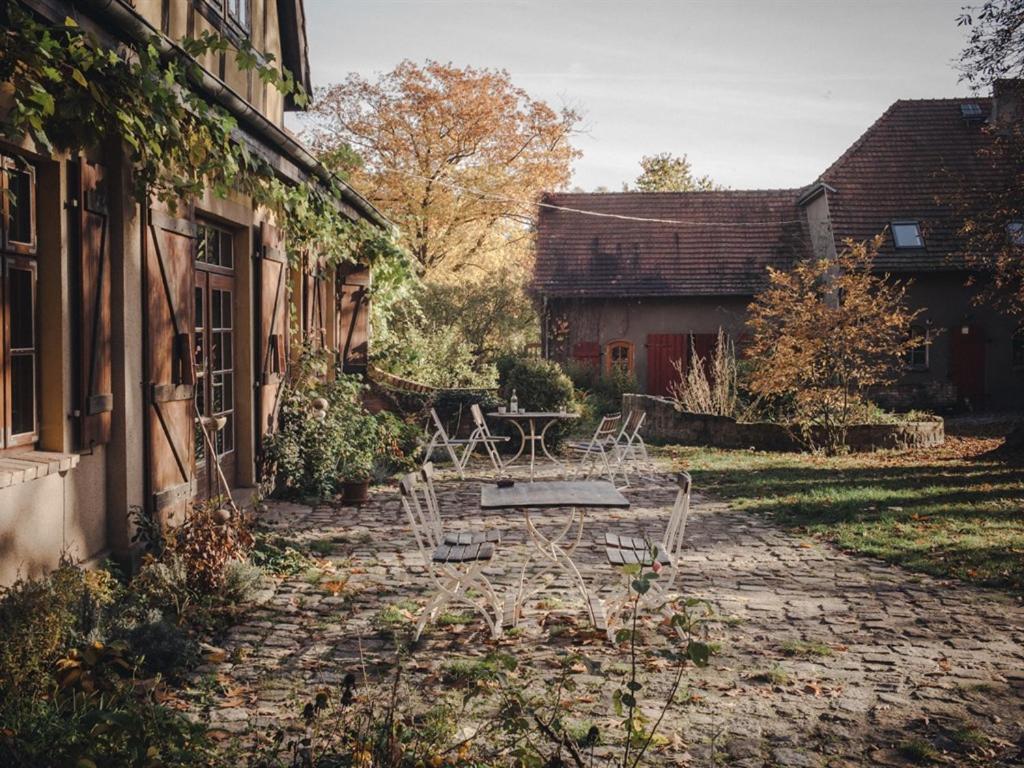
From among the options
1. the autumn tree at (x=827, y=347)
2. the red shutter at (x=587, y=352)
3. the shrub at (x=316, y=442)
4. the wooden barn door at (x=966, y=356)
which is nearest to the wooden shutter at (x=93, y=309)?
the shrub at (x=316, y=442)

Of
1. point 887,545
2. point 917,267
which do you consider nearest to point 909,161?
point 917,267

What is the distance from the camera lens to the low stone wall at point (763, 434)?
48.8 ft

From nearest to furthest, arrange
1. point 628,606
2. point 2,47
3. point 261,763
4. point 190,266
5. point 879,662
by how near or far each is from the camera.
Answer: point 261,763 < point 2,47 < point 879,662 < point 628,606 < point 190,266

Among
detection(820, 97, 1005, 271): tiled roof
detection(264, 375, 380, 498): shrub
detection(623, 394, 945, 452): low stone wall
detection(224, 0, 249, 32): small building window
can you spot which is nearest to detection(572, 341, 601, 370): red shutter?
detection(820, 97, 1005, 271): tiled roof

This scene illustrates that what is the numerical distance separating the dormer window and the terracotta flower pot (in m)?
18.4

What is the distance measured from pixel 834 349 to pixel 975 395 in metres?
11.7

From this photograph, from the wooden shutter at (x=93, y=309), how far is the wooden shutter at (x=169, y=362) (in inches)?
19.6

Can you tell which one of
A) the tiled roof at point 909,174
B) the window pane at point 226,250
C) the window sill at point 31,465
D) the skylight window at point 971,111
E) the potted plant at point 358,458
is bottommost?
the potted plant at point 358,458

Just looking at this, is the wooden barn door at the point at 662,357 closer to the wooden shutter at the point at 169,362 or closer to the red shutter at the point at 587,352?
the red shutter at the point at 587,352

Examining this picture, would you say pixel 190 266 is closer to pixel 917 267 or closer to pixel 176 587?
pixel 176 587

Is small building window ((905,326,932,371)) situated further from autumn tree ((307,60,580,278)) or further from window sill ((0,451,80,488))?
window sill ((0,451,80,488))

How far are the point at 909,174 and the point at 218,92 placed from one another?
75.2 feet

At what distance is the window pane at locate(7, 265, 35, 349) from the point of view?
16.8 feet

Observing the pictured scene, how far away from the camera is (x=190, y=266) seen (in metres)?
7.27
